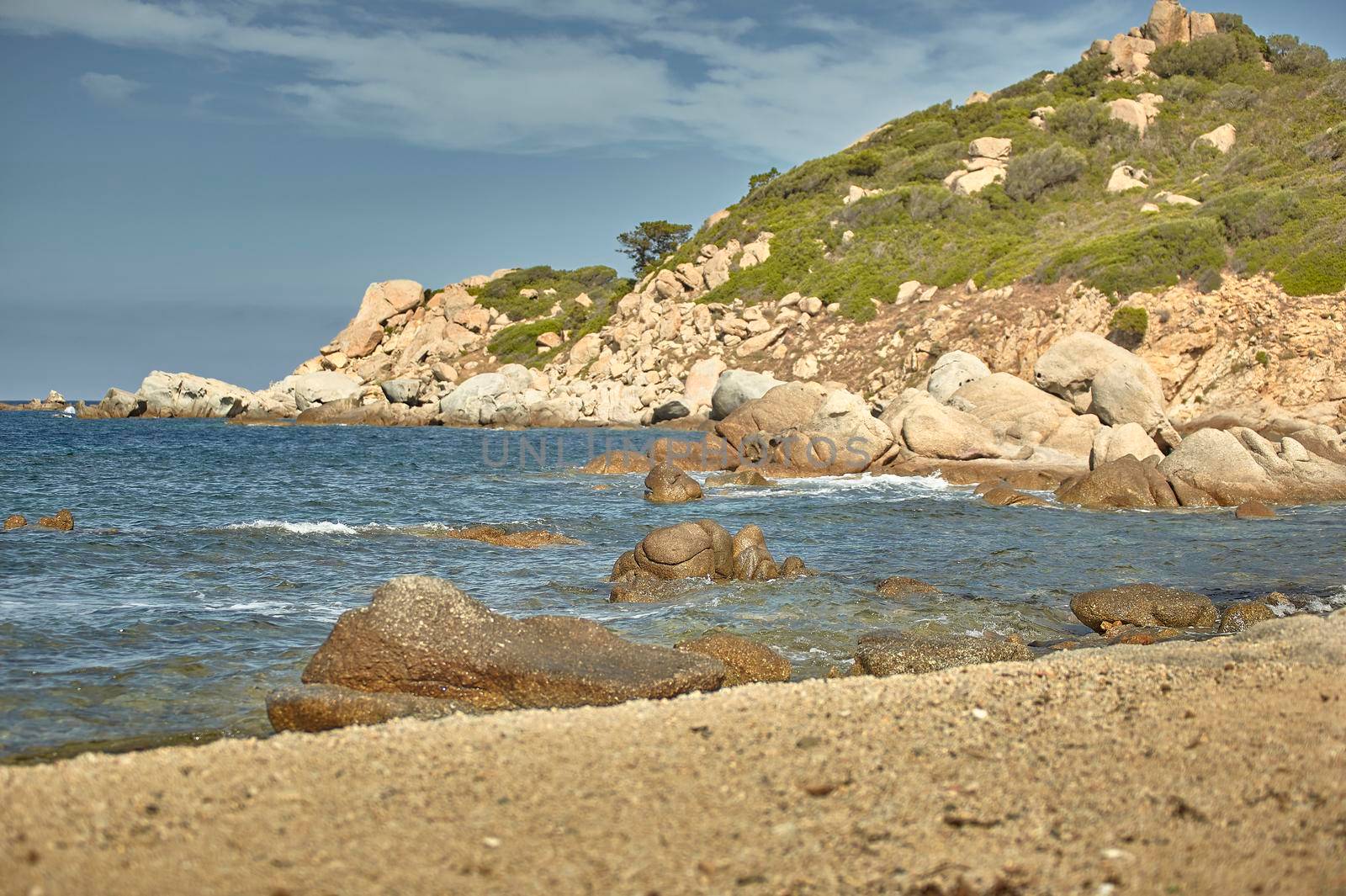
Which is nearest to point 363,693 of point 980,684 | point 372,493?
point 980,684

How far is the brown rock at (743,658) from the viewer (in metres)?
9.84

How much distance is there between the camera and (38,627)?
11164 mm

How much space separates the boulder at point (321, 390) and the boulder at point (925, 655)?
65631mm

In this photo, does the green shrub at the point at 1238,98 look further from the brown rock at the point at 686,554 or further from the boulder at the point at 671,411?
the brown rock at the point at 686,554

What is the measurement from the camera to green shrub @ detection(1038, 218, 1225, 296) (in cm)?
4109

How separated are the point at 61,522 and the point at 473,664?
14.3 m

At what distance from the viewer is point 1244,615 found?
1200 centimetres

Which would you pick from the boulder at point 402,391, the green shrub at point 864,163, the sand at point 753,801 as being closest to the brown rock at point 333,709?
the sand at point 753,801

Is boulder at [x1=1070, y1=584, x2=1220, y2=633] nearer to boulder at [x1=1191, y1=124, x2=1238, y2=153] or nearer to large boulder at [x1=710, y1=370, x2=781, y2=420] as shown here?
large boulder at [x1=710, y1=370, x2=781, y2=420]

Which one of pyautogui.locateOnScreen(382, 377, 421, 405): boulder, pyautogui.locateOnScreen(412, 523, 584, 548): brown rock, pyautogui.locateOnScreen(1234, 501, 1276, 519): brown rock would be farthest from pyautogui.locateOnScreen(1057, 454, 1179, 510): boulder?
pyautogui.locateOnScreen(382, 377, 421, 405): boulder

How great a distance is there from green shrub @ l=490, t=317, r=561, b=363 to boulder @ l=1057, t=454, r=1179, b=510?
56893mm

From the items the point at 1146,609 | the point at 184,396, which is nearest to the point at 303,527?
the point at 1146,609

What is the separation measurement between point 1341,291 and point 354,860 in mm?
40707

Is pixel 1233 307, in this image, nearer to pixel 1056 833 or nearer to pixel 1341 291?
pixel 1341 291
